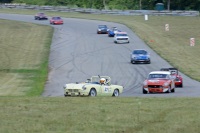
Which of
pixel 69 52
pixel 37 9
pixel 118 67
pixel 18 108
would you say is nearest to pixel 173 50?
pixel 69 52

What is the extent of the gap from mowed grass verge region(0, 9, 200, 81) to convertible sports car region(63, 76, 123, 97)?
13.3 m

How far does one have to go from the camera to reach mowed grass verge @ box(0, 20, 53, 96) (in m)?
40.4

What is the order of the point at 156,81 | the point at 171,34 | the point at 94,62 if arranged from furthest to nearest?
the point at 171,34 < the point at 94,62 < the point at 156,81

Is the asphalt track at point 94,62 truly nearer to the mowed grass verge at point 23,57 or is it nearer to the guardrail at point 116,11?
the mowed grass verge at point 23,57

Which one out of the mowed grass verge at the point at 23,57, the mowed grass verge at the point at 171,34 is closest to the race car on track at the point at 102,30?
the mowed grass verge at the point at 171,34

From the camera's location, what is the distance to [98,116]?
750 inches

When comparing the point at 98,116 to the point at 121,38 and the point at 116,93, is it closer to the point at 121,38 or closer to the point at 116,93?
the point at 116,93

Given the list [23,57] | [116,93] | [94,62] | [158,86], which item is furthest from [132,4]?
[116,93]

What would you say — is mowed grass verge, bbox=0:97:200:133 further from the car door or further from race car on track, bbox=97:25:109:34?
race car on track, bbox=97:25:109:34

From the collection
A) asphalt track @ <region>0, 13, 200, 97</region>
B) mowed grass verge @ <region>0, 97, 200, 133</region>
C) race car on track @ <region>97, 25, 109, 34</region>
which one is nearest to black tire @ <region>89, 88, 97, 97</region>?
asphalt track @ <region>0, 13, 200, 97</region>

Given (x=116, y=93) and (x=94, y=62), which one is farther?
(x=94, y=62)

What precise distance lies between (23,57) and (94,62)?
294 inches

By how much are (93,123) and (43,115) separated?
1966 mm

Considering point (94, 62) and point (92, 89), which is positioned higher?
point (92, 89)
